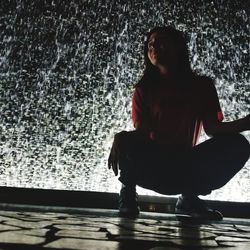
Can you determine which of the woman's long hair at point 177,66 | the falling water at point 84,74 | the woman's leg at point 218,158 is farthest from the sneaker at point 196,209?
the falling water at point 84,74

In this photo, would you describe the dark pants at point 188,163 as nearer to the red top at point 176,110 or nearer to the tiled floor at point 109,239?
the red top at point 176,110

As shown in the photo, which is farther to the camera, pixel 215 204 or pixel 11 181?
pixel 11 181

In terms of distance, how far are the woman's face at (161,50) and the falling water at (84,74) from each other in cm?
159

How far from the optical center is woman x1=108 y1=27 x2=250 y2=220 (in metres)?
2.40

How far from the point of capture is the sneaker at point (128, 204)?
7.80 ft

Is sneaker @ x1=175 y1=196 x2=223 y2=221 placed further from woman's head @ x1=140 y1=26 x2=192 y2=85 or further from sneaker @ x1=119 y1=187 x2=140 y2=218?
woman's head @ x1=140 y1=26 x2=192 y2=85

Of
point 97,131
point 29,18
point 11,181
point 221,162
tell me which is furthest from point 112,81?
point 221,162

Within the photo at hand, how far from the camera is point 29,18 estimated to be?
4750mm

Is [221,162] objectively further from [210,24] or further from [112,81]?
[210,24]

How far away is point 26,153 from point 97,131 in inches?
29.2

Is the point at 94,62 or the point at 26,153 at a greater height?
the point at 94,62

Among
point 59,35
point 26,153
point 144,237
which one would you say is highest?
point 59,35

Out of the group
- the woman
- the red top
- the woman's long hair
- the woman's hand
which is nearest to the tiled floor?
the woman's hand

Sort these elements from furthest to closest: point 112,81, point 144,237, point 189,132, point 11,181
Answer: point 112,81 < point 11,181 < point 189,132 < point 144,237
